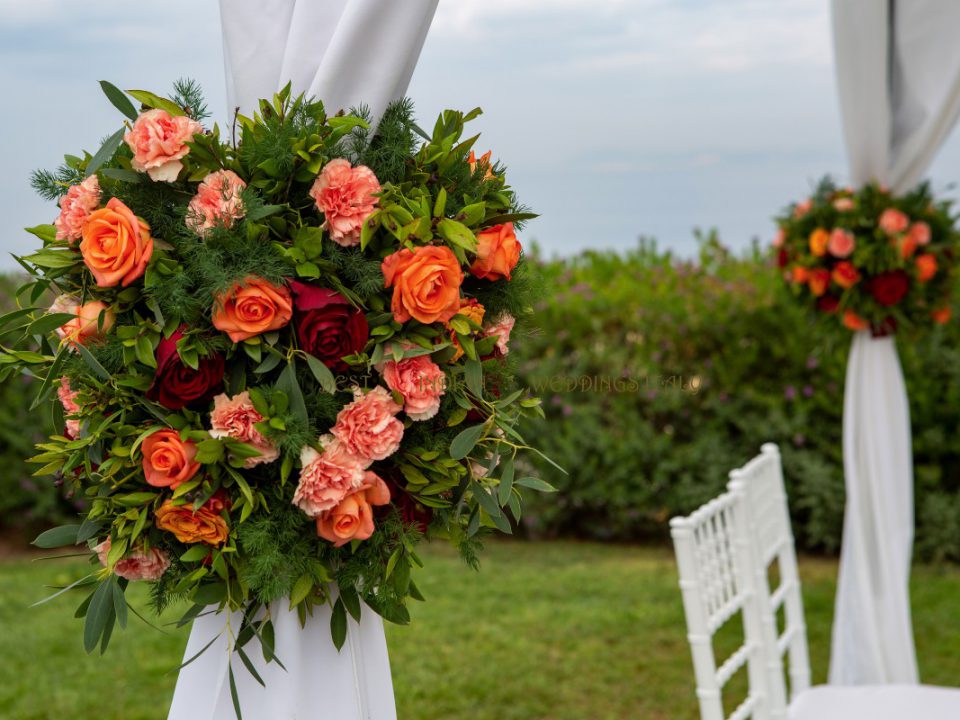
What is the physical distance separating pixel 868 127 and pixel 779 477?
154 cm

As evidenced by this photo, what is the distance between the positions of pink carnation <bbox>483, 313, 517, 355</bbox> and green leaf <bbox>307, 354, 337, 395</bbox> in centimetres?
26

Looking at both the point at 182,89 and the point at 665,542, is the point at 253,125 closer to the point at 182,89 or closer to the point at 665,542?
the point at 182,89

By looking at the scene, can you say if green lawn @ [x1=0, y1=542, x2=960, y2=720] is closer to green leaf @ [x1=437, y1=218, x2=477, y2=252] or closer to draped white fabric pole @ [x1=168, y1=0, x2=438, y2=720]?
draped white fabric pole @ [x1=168, y1=0, x2=438, y2=720]

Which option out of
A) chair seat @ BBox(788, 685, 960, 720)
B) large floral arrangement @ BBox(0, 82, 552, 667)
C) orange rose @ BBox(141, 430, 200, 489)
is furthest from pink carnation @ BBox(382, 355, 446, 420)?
chair seat @ BBox(788, 685, 960, 720)

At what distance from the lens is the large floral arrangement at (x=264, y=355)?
1191 millimetres

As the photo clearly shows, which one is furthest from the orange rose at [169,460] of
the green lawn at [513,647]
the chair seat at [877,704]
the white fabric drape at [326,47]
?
the green lawn at [513,647]

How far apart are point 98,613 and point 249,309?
0.46m

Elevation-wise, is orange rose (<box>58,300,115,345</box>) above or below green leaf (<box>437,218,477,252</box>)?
below

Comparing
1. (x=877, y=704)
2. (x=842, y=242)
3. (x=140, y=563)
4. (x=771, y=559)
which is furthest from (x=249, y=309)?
(x=842, y=242)

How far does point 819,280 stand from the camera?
357 cm

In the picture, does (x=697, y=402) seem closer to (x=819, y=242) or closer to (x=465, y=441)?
(x=819, y=242)

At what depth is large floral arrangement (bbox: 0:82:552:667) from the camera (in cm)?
119

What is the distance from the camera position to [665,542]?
6.02m

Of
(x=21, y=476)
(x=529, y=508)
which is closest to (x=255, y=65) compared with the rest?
(x=529, y=508)
